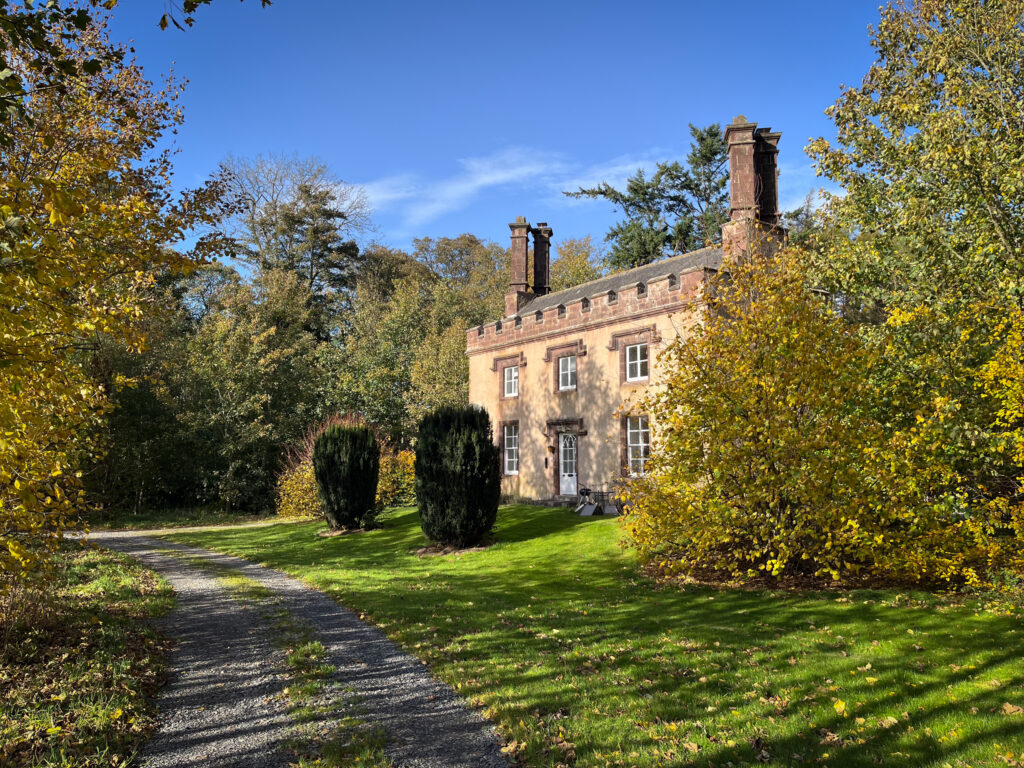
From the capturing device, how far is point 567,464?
22.1 meters

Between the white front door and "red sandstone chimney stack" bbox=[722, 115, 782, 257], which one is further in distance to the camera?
the white front door

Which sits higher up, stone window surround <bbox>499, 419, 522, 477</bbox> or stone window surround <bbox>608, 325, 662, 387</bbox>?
stone window surround <bbox>608, 325, 662, 387</bbox>

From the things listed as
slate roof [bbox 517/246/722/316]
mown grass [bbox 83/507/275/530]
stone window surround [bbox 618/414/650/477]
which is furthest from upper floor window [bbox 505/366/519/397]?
mown grass [bbox 83/507/275/530]

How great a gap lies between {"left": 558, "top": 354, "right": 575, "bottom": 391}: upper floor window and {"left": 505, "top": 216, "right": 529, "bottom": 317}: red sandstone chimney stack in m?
5.24

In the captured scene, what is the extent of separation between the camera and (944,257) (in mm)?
12047

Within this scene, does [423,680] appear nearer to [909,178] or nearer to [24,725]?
[24,725]

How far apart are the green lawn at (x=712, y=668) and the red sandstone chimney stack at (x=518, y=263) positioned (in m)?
17.2

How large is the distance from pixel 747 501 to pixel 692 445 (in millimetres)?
1137

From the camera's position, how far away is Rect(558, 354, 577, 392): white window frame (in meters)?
22.2

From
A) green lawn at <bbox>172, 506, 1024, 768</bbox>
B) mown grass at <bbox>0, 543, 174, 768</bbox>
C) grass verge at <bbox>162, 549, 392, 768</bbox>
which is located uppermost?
mown grass at <bbox>0, 543, 174, 768</bbox>

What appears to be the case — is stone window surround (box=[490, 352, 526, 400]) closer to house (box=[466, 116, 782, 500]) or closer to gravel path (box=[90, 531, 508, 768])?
house (box=[466, 116, 782, 500])

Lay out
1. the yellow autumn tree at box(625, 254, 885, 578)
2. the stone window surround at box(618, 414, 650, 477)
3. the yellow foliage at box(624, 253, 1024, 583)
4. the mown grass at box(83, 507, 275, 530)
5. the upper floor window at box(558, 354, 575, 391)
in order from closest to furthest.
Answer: the yellow foliage at box(624, 253, 1024, 583)
the yellow autumn tree at box(625, 254, 885, 578)
the stone window surround at box(618, 414, 650, 477)
the upper floor window at box(558, 354, 575, 391)
the mown grass at box(83, 507, 275, 530)

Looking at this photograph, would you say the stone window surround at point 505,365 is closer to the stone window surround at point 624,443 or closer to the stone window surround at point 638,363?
the stone window surround at point 638,363

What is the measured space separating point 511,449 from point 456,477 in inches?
383
